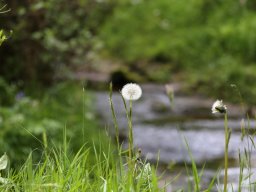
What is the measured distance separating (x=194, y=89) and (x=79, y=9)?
10.2 ft

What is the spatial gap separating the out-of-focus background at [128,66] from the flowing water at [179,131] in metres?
0.02

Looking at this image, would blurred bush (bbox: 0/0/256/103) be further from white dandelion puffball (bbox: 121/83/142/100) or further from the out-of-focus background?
white dandelion puffball (bbox: 121/83/142/100)

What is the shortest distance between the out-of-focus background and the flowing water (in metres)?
0.02

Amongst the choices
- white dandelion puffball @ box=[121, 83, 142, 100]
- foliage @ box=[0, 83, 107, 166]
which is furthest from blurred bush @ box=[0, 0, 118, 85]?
white dandelion puffball @ box=[121, 83, 142, 100]

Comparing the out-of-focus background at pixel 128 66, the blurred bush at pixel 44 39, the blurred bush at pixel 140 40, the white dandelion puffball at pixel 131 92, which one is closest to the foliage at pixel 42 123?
the out-of-focus background at pixel 128 66

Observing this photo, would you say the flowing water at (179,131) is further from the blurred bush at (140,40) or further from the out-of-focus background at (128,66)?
the blurred bush at (140,40)

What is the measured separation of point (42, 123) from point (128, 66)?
6640mm

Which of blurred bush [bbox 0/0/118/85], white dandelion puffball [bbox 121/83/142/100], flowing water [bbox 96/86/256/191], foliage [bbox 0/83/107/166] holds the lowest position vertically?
flowing water [bbox 96/86/256/191]

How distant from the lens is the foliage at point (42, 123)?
17.7 feet

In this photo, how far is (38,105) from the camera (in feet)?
22.0

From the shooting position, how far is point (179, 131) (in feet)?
20.4

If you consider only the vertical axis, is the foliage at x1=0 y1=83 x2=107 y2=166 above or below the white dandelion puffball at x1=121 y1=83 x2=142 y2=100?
below

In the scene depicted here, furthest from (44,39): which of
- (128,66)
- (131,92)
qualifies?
(131,92)

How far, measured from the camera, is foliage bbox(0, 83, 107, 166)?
5.38 meters
